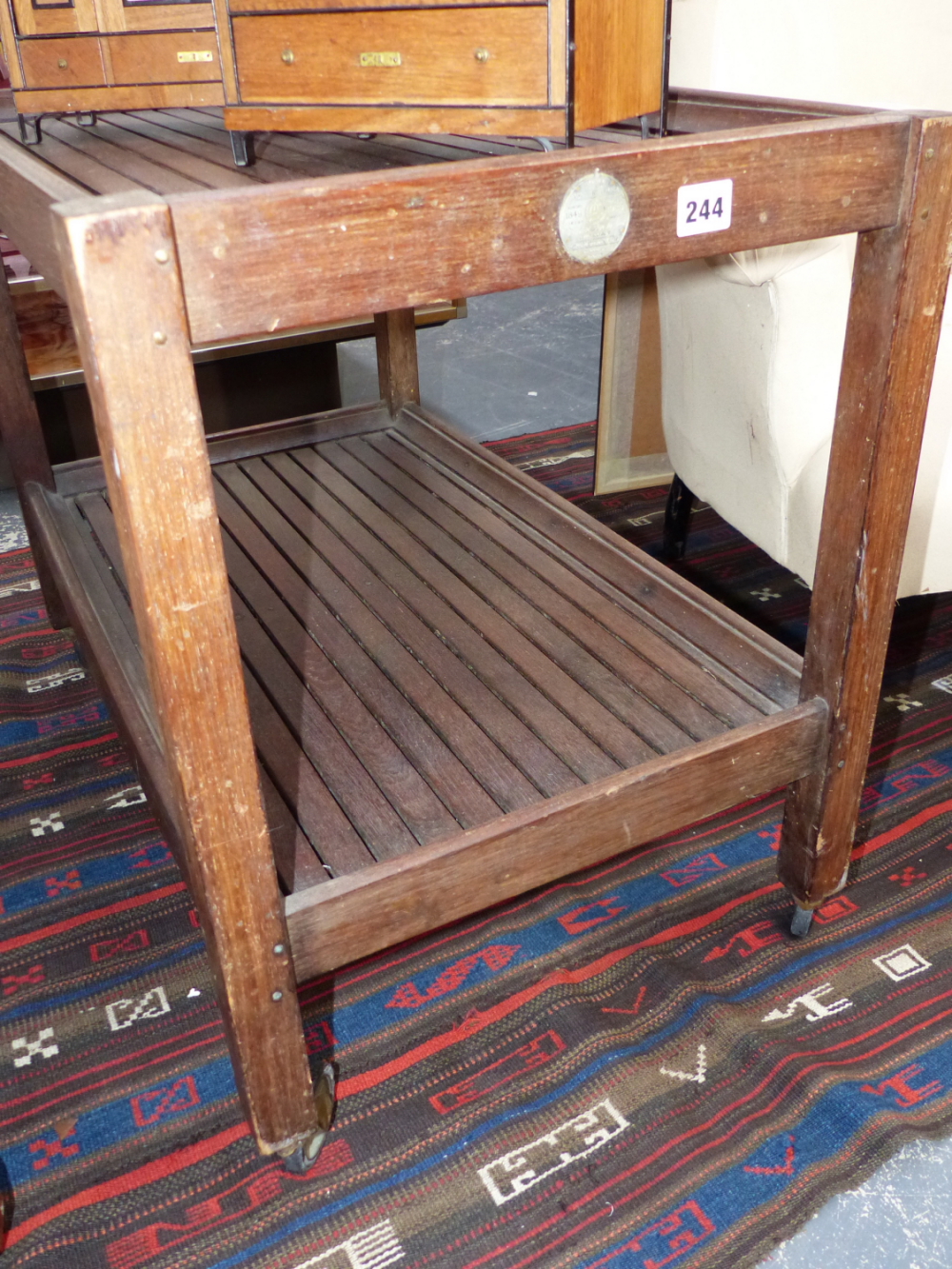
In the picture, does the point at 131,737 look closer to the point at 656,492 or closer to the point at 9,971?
the point at 9,971

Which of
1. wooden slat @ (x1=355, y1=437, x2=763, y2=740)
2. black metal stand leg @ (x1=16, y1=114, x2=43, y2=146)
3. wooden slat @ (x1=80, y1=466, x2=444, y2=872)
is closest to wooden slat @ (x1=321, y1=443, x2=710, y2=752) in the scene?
wooden slat @ (x1=355, y1=437, x2=763, y2=740)

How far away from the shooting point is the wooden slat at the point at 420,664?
1070 millimetres

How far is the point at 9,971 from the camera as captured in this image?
4.12 ft

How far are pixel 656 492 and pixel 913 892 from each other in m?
1.25

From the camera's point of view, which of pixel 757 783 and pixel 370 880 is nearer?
pixel 370 880

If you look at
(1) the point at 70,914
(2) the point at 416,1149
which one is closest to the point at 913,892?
(2) the point at 416,1149

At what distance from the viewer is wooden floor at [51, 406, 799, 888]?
1052mm

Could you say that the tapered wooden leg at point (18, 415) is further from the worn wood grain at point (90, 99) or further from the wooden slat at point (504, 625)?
the wooden slat at point (504, 625)

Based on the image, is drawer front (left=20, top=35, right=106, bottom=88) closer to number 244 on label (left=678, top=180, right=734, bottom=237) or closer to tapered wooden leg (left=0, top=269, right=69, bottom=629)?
tapered wooden leg (left=0, top=269, right=69, bottom=629)

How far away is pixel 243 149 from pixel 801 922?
3.68ft

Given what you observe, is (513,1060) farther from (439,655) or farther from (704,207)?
(704,207)

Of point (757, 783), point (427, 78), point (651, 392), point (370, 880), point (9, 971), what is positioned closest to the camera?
point (370, 880)

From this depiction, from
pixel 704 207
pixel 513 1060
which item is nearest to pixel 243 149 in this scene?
pixel 704 207

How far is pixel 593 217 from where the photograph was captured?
0.76 m
